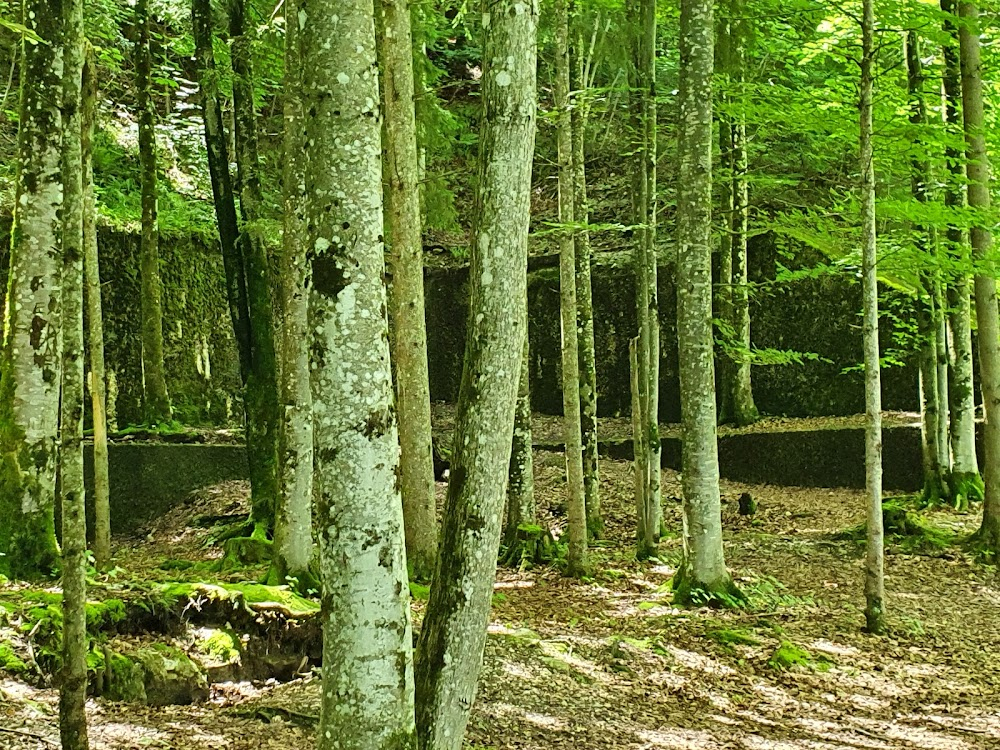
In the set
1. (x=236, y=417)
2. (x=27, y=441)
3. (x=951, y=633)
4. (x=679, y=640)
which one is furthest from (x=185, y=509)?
(x=951, y=633)

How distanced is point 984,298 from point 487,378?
355 inches

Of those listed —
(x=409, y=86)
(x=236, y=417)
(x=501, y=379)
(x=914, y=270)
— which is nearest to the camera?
(x=501, y=379)

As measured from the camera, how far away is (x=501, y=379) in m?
4.54

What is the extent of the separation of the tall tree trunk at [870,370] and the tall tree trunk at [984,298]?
2.90m

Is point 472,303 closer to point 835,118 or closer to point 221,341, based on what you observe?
point 835,118

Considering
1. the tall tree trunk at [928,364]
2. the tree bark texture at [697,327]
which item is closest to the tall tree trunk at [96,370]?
the tree bark texture at [697,327]

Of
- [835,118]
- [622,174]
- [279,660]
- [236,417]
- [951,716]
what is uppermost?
[622,174]

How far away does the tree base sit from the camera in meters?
9.11

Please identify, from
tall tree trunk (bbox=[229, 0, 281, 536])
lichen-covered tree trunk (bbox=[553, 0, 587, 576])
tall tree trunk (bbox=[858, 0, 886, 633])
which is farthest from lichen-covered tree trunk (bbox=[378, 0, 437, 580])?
tall tree trunk (bbox=[858, 0, 886, 633])

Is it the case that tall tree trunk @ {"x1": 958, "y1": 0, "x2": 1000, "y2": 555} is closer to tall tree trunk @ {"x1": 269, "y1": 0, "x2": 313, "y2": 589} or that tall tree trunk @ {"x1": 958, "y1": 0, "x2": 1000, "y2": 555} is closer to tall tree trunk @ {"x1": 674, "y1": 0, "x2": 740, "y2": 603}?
tall tree trunk @ {"x1": 674, "y1": 0, "x2": 740, "y2": 603}

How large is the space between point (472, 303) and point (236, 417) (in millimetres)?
15382

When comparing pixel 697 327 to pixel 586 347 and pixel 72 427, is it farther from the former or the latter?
pixel 72 427

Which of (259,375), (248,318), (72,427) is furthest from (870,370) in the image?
(248,318)

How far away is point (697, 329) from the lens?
363 inches
